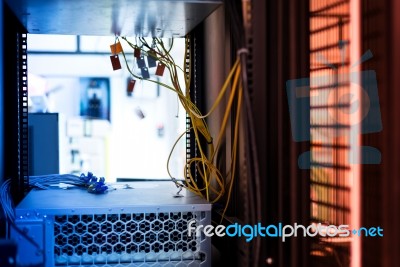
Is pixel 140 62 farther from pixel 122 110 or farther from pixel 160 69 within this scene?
pixel 122 110

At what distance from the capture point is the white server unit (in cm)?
74

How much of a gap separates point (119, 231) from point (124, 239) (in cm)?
2

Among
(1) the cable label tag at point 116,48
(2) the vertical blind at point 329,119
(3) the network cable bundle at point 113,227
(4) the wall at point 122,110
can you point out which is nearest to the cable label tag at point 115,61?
(1) the cable label tag at point 116,48

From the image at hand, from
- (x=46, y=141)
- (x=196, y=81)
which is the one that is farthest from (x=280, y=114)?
(x=46, y=141)

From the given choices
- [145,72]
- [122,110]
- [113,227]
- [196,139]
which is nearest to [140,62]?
[145,72]

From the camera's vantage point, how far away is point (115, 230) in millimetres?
778

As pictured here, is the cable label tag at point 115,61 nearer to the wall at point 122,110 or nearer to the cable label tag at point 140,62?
the cable label tag at point 140,62

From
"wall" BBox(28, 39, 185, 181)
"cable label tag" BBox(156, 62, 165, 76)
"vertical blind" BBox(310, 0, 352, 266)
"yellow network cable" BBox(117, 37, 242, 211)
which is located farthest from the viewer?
"wall" BBox(28, 39, 185, 181)

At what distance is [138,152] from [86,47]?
3.06ft

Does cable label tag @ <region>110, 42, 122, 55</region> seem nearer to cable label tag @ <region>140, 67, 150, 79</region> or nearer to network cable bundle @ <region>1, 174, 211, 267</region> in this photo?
cable label tag @ <region>140, 67, 150, 79</region>

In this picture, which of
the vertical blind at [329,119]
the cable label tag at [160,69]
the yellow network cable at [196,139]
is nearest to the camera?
the vertical blind at [329,119]

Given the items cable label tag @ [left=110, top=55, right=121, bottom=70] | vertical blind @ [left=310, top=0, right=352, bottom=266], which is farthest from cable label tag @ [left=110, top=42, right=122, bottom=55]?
vertical blind @ [left=310, top=0, right=352, bottom=266]

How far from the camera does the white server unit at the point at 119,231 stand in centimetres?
74

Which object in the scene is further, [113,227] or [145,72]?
[145,72]
